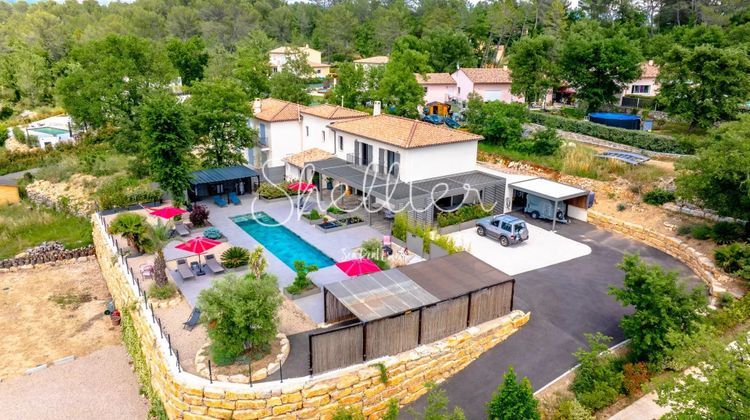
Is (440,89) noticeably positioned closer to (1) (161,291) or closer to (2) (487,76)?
(2) (487,76)

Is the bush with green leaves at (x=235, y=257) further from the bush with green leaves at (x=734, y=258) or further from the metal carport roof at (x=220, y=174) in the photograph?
the bush with green leaves at (x=734, y=258)

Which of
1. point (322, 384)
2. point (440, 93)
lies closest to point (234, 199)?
point (322, 384)

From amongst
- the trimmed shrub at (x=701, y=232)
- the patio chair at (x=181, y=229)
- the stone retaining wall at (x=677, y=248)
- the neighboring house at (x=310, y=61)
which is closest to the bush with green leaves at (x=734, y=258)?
the stone retaining wall at (x=677, y=248)

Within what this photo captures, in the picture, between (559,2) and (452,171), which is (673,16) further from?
(452,171)

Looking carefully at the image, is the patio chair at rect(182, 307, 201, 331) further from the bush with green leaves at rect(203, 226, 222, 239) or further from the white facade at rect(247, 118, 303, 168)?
the white facade at rect(247, 118, 303, 168)

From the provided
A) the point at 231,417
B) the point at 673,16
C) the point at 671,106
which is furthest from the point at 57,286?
the point at 673,16

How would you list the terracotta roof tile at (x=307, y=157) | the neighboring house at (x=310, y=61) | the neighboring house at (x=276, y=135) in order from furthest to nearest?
the neighboring house at (x=310, y=61) → the neighboring house at (x=276, y=135) → the terracotta roof tile at (x=307, y=157)
